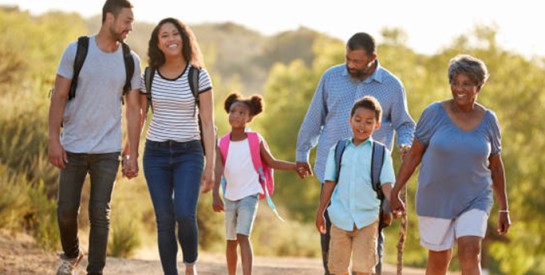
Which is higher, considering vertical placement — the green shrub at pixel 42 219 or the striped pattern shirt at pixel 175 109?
the striped pattern shirt at pixel 175 109

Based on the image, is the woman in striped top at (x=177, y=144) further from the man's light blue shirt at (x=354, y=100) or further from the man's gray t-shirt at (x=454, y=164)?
the man's gray t-shirt at (x=454, y=164)

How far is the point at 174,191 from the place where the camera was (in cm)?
862

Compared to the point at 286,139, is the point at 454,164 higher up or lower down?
higher up

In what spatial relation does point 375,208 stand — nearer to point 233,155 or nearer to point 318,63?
point 233,155

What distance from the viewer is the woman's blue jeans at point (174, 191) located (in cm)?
856

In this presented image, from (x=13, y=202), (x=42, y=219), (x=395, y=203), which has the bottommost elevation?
(x=42, y=219)

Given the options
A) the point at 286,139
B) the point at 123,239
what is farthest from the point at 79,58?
the point at 286,139

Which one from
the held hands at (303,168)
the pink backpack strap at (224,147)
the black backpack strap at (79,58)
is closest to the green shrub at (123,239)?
the pink backpack strap at (224,147)

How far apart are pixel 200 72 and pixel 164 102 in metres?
0.35

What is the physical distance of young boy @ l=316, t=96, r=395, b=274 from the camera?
26.8 feet

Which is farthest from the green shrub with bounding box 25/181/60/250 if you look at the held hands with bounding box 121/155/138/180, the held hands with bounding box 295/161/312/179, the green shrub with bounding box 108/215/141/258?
the held hands with bounding box 295/161/312/179

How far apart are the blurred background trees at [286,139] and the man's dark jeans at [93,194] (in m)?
4.48

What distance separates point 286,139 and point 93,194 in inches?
1308

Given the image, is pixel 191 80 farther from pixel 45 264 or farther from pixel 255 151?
pixel 45 264
